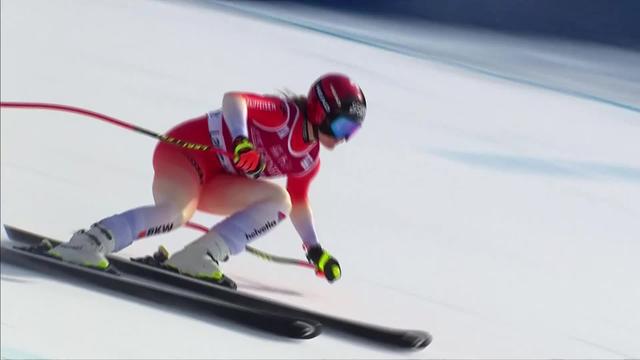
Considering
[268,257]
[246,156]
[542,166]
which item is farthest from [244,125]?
[542,166]

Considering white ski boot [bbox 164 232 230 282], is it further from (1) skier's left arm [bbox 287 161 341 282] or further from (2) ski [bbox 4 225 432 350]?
(1) skier's left arm [bbox 287 161 341 282]

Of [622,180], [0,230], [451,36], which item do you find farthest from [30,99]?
[451,36]

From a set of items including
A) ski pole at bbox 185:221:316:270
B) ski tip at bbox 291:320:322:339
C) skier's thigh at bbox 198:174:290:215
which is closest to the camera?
ski tip at bbox 291:320:322:339

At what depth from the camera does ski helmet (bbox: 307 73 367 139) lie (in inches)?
102

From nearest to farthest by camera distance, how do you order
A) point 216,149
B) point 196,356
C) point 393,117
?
point 196,356, point 216,149, point 393,117

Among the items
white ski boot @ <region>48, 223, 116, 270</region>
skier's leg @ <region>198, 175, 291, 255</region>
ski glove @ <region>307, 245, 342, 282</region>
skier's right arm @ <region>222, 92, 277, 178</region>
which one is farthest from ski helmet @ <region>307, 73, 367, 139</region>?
white ski boot @ <region>48, 223, 116, 270</region>

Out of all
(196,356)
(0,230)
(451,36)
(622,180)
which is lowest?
(196,356)

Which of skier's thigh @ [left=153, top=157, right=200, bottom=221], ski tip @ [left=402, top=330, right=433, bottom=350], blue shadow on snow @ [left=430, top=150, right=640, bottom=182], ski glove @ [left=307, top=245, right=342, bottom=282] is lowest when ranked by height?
ski tip @ [left=402, top=330, right=433, bottom=350]

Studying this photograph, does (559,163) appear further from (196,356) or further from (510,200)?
(196,356)

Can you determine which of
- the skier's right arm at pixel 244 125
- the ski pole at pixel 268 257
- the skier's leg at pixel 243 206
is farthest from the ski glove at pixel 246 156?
the ski pole at pixel 268 257

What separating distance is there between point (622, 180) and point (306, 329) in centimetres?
277

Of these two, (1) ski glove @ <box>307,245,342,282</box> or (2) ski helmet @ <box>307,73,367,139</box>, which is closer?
(2) ski helmet @ <box>307,73,367,139</box>

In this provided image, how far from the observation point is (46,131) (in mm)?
3721

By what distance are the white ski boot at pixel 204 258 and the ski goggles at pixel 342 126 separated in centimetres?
Answer: 36
